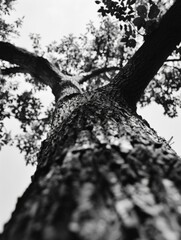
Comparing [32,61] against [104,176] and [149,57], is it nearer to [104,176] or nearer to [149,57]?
[149,57]

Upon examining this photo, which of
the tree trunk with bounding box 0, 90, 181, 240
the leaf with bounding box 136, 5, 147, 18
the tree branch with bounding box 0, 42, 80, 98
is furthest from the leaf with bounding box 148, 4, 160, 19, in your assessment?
the tree branch with bounding box 0, 42, 80, 98

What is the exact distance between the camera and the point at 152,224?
101cm

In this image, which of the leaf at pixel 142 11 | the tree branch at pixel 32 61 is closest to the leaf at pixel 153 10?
the leaf at pixel 142 11

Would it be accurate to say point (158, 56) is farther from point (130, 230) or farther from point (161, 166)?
point (130, 230)

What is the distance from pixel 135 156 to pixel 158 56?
2314mm

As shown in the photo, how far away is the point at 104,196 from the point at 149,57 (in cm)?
282

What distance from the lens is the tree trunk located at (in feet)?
3.16

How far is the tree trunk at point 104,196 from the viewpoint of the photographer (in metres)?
0.96

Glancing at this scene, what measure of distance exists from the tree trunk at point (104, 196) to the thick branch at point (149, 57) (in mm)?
1793

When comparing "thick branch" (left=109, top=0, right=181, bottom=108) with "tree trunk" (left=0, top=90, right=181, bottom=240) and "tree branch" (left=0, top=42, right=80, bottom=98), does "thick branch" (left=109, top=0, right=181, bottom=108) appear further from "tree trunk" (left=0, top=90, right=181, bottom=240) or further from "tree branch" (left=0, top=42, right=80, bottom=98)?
"tree branch" (left=0, top=42, right=80, bottom=98)

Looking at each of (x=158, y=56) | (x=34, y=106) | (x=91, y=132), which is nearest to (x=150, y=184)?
(x=91, y=132)

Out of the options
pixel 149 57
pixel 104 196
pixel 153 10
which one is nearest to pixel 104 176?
pixel 104 196

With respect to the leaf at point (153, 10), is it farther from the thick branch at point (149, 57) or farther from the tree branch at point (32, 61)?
the tree branch at point (32, 61)

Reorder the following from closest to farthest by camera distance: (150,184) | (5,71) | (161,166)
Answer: (150,184) < (161,166) < (5,71)
